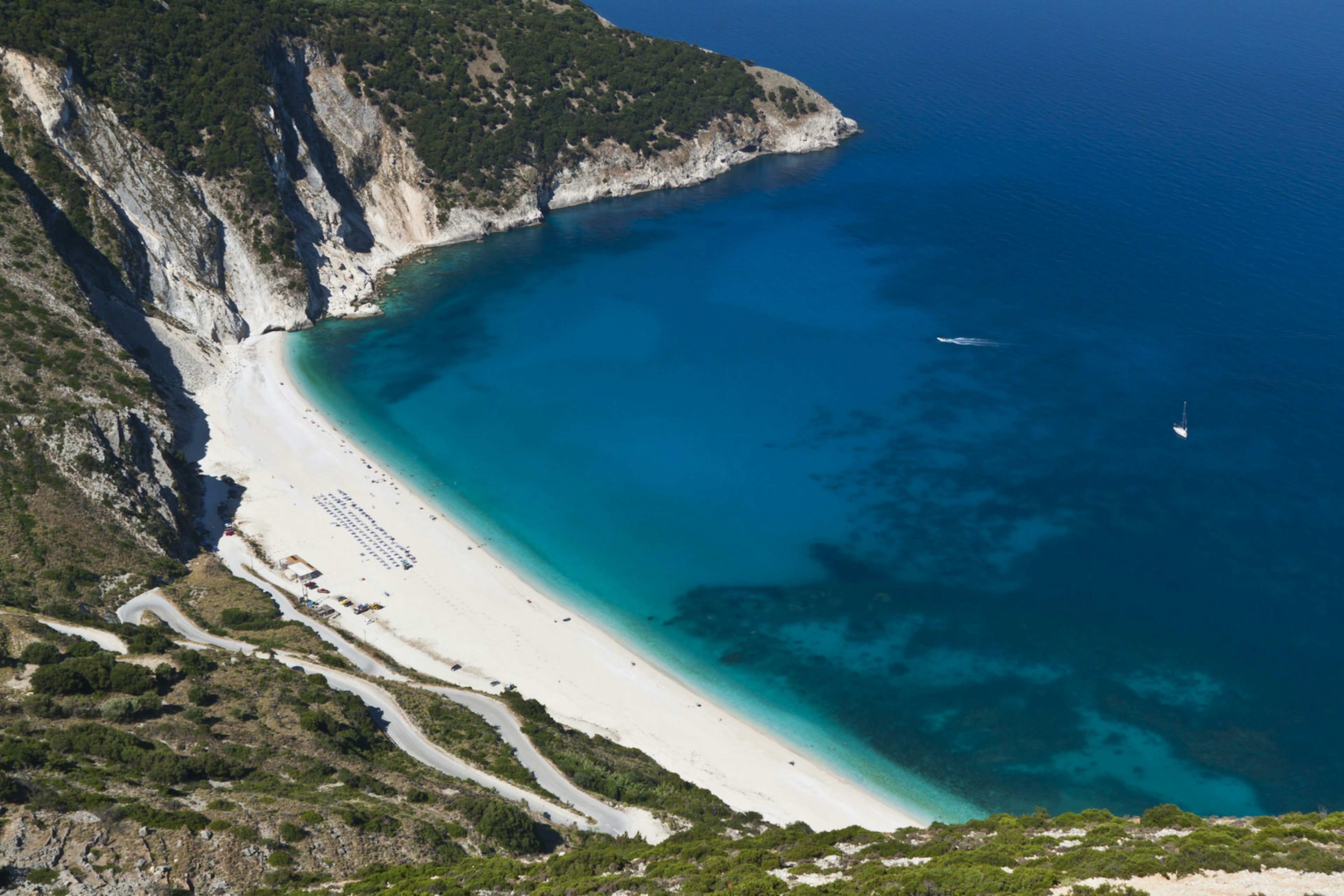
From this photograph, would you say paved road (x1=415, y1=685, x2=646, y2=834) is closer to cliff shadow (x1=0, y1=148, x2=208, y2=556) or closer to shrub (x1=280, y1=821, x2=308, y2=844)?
shrub (x1=280, y1=821, x2=308, y2=844)

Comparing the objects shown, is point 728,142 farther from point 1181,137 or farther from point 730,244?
point 1181,137

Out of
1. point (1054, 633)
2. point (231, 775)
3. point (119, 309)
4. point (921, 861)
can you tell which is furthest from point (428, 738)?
point (119, 309)

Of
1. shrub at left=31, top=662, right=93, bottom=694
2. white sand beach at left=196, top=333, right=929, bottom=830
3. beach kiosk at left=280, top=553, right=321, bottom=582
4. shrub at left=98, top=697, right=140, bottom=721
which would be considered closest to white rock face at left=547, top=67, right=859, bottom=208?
white sand beach at left=196, top=333, right=929, bottom=830

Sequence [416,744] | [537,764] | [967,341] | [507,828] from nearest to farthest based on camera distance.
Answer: [507,828] < [416,744] < [537,764] < [967,341]

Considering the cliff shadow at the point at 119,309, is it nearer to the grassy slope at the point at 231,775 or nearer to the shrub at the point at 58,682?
the grassy slope at the point at 231,775

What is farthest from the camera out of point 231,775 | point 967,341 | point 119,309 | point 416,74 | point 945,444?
point 416,74

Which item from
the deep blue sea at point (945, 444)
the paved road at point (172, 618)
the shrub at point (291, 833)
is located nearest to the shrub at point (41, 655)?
the paved road at point (172, 618)

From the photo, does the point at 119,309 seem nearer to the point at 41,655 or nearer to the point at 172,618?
the point at 172,618
